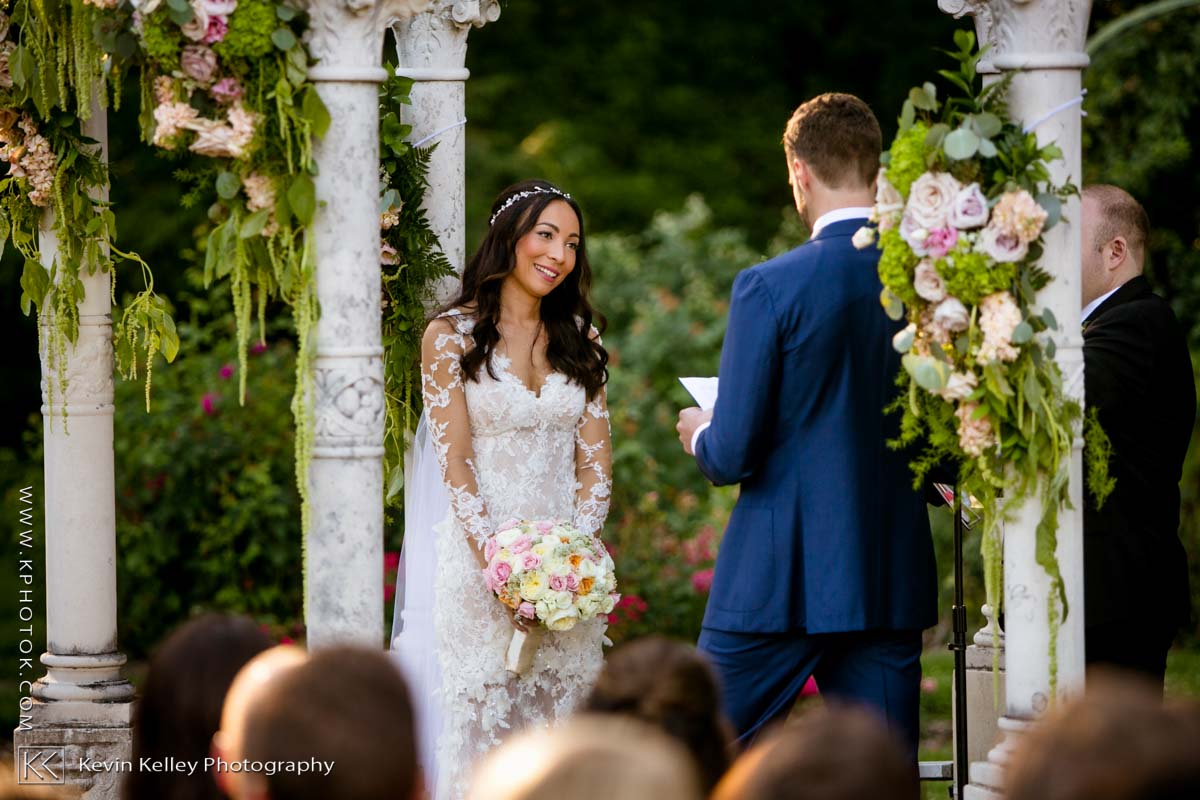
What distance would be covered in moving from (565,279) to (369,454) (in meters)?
1.21

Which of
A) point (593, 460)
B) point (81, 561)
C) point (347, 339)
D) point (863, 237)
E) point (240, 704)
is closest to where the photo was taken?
point (240, 704)

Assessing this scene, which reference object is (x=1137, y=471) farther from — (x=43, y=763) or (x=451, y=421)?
(x=43, y=763)

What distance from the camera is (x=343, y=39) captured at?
356cm

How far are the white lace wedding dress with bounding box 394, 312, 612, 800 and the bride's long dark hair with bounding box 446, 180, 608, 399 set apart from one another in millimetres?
45

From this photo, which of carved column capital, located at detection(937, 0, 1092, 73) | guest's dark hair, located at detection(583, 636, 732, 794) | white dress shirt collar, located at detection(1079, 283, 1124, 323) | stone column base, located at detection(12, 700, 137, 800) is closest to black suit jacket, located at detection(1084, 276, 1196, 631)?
white dress shirt collar, located at detection(1079, 283, 1124, 323)

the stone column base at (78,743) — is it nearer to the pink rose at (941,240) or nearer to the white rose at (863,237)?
the white rose at (863,237)

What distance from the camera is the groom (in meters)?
3.72

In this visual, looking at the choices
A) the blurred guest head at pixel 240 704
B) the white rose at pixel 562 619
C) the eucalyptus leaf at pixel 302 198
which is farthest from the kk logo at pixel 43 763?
the blurred guest head at pixel 240 704

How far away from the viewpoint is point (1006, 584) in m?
3.71

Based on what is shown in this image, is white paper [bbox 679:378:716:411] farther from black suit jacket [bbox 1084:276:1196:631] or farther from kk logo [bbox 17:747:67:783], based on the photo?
kk logo [bbox 17:747:67:783]

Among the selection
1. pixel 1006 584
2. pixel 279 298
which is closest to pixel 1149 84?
pixel 1006 584

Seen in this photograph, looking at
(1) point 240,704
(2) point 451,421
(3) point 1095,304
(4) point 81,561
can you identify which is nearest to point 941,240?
(3) point 1095,304

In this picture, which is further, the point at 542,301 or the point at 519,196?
the point at 542,301

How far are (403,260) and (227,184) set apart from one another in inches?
49.9
